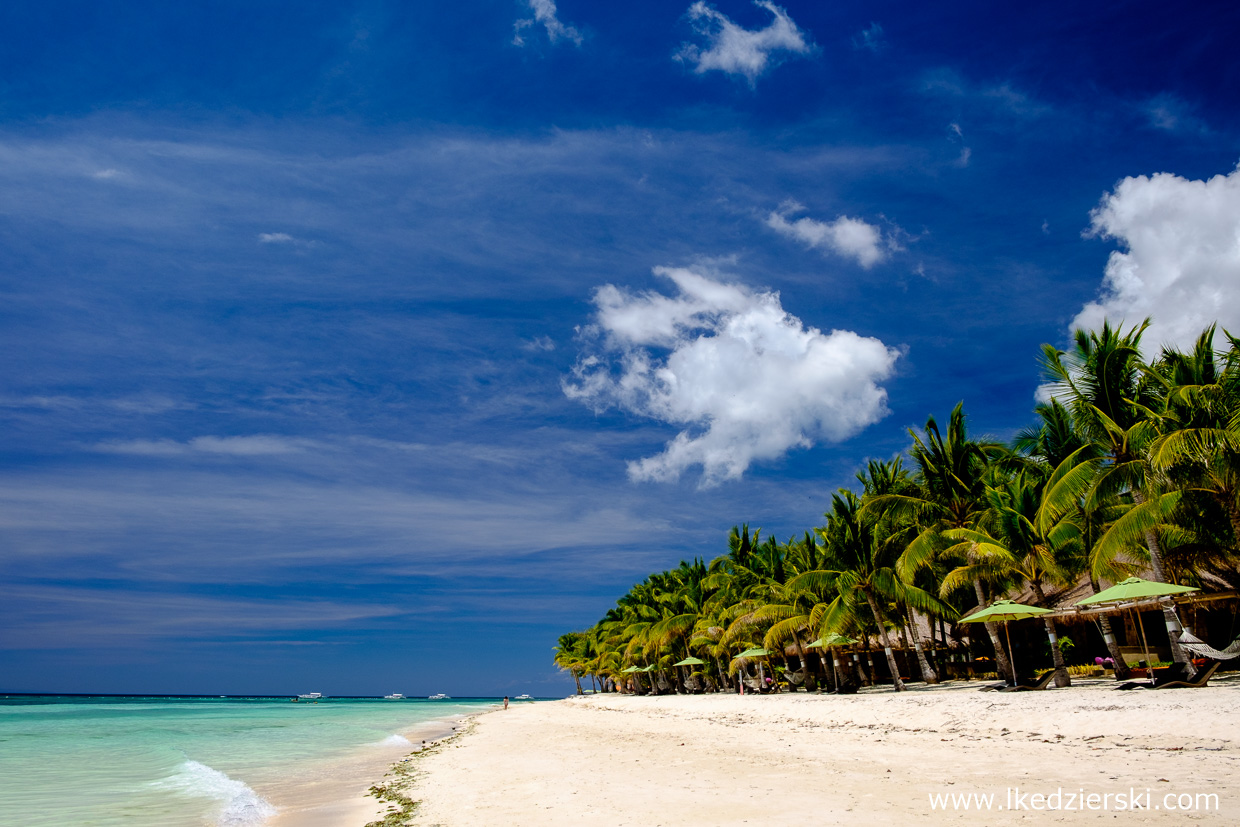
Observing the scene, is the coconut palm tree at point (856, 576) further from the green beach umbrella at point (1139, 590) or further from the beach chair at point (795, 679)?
the green beach umbrella at point (1139, 590)

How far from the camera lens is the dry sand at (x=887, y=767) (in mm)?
7215

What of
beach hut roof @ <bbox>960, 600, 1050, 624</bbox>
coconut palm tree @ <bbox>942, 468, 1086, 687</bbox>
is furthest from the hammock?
coconut palm tree @ <bbox>942, 468, 1086, 687</bbox>

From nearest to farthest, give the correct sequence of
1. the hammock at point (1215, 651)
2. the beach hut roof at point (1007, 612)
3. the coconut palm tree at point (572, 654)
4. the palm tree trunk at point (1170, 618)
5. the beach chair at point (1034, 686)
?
the hammock at point (1215, 651) < the palm tree trunk at point (1170, 618) < the beach hut roof at point (1007, 612) < the beach chair at point (1034, 686) < the coconut palm tree at point (572, 654)

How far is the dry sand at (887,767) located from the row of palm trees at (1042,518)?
3162 mm

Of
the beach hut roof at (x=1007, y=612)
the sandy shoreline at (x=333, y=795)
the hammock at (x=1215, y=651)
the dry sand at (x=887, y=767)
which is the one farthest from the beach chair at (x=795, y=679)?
the hammock at (x=1215, y=651)

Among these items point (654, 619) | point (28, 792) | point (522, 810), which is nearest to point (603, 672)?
point (654, 619)

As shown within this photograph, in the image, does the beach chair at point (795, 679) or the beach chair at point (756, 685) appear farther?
the beach chair at point (756, 685)

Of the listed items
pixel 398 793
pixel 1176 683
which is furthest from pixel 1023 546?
pixel 398 793

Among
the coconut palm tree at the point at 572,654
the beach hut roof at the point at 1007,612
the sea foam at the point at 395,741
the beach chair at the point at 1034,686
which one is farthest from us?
Result: the coconut palm tree at the point at 572,654

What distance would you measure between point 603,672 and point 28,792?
4802cm

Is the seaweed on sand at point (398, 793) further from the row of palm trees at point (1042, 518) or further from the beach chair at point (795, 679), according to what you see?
the beach chair at point (795, 679)

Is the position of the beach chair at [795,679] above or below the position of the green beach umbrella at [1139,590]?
below

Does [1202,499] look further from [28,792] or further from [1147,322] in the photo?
[28,792]

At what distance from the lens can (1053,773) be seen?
819 centimetres
